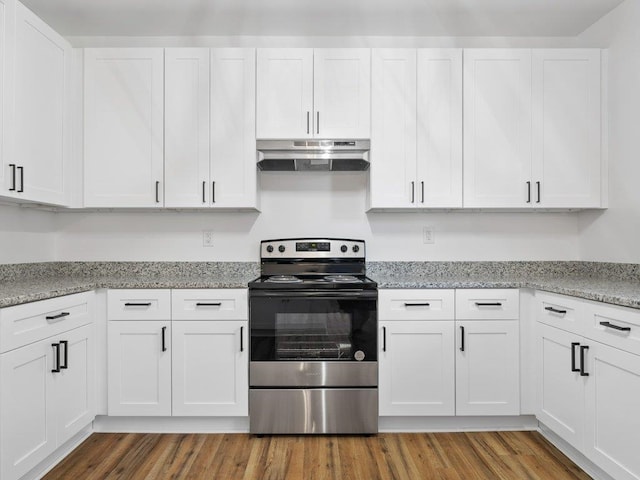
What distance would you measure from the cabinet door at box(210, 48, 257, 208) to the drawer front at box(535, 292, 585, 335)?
1864mm

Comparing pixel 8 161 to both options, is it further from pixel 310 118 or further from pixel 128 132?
pixel 310 118

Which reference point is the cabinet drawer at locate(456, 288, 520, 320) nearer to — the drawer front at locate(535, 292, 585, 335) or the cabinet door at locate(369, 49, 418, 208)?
the drawer front at locate(535, 292, 585, 335)

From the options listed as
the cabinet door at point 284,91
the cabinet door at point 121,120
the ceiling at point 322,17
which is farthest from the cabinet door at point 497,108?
the cabinet door at point 121,120

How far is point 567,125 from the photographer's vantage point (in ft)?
8.40

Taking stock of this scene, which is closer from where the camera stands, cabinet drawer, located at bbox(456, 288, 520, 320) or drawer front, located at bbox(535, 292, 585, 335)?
drawer front, located at bbox(535, 292, 585, 335)

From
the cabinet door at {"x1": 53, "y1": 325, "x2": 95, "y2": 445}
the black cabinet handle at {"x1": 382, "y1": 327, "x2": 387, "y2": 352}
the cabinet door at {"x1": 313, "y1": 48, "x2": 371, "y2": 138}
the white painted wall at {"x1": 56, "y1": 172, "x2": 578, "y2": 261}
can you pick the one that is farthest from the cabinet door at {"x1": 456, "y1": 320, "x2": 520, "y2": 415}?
the cabinet door at {"x1": 53, "y1": 325, "x2": 95, "y2": 445}

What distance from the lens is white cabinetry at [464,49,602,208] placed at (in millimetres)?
2551

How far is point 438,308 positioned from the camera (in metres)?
2.35

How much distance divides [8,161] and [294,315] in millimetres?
1712

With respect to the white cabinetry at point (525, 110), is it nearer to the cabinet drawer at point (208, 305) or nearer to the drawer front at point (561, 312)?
the drawer front at point (561, 312)

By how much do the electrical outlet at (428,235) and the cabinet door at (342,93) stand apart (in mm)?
877

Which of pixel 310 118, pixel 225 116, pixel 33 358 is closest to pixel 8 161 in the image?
pixel 33 358

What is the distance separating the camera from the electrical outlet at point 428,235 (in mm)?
2875

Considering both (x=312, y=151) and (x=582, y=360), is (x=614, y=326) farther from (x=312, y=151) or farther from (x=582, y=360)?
(x=312, y=151)
